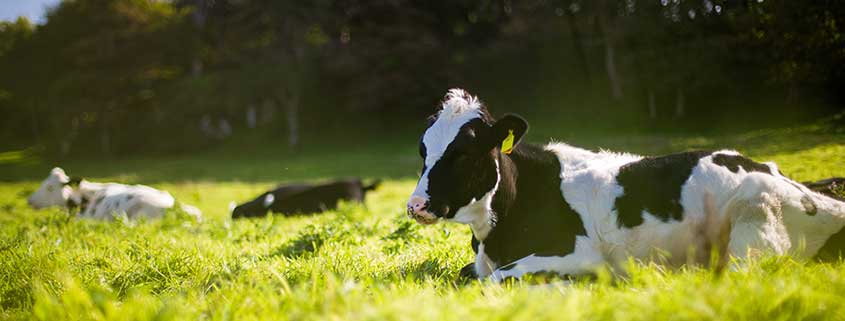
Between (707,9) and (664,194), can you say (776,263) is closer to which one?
(664,194)

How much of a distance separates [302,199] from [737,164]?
8.85m

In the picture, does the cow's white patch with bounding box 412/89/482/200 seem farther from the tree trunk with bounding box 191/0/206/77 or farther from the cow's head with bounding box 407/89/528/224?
the tree trunk with bounding box 191/0/206/77

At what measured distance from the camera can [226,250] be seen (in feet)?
18.6

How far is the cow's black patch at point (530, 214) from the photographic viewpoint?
12.5 feet

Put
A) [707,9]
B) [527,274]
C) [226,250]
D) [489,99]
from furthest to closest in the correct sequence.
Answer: [489,99]
[707,9]
[226,250]
[527,274]

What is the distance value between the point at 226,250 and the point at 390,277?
2468 millimetres

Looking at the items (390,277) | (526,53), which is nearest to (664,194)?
(390,277)

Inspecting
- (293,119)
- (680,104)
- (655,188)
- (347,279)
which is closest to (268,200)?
(347,279)

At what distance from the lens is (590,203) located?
3.89 metres

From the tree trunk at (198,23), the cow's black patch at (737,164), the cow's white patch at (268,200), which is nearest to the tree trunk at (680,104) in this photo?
the cow's white patch at (268,200)

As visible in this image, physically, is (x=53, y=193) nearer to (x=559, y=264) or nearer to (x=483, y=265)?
(x=483, y=265)

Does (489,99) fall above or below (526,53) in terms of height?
below

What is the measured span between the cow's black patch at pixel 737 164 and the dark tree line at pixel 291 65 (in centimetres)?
1910

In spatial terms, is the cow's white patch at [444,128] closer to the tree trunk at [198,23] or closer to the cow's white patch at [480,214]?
the cow's white patch at [480,214]
